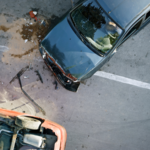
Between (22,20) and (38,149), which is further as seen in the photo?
(22,20)

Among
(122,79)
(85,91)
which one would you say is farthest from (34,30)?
(122,79)

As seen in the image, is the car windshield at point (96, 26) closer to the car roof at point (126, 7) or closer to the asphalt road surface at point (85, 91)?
the car roof at point (126, 7)

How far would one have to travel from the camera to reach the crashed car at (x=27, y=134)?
3121 millimetres

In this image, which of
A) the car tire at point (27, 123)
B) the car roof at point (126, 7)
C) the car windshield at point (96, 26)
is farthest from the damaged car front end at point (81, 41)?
the car tire at point (27, 123)

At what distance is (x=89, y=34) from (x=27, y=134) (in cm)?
280

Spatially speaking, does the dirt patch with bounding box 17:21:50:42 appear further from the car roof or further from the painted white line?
the painted white line

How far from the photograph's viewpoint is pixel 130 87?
163 inches

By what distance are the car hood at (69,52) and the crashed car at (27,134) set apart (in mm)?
1444

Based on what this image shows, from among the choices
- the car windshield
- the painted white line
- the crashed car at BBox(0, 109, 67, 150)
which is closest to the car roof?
the car windshield

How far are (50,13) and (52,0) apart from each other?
393 millimetres

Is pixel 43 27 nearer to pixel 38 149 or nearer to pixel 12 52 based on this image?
pixel 12 52

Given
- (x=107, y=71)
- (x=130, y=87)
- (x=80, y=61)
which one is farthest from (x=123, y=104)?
(x=80, y=61)

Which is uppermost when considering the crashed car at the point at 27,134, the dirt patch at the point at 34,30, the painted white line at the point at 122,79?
the dirt patch at the point at 34,30

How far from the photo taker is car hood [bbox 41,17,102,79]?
321cm
